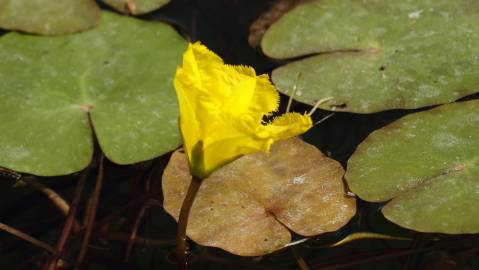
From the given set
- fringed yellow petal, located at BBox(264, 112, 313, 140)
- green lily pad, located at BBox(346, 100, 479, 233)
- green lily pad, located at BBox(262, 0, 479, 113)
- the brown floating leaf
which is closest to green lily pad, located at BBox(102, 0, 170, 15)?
green lily pad, located at BBox(262, 0, 479, 113)

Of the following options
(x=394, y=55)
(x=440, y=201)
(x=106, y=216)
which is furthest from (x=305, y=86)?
(x=106, y=216)

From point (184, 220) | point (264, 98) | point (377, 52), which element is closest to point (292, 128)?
point (264, 98)

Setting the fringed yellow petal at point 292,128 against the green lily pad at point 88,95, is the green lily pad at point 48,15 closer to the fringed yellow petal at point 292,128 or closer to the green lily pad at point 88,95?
the green lily pad at point 88,95

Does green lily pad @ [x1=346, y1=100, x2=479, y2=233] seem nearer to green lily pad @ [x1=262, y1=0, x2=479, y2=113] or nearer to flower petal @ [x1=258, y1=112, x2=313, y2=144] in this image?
green lily pad @ [x1=262, y1=0, x2=479, y2=113]

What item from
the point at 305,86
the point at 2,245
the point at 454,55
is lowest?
the point at 2,245

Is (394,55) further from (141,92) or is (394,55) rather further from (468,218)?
(141,92)

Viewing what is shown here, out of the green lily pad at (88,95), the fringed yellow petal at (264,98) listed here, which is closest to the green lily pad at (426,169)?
the fringed yellow petal at (264,98)

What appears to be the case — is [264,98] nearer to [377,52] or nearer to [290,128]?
[290,128]

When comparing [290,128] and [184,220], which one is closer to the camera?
[290,128]
